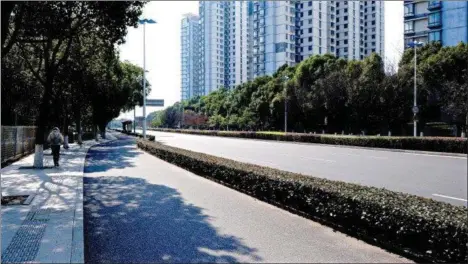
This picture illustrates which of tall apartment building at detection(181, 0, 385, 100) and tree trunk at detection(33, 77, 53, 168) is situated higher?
tall apartment building at detection(181, 0, 385, 100)

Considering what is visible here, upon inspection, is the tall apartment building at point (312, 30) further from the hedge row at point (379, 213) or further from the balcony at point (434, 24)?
the hedge row at point (379, 213)

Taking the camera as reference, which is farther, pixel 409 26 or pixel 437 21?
pixel 409 26

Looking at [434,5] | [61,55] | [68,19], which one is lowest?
[68,19]

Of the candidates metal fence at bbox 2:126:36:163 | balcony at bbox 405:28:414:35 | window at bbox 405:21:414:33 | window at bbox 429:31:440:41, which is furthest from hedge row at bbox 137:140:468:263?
window at bbox 405:21:414:33

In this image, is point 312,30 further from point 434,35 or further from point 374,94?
point 374,94

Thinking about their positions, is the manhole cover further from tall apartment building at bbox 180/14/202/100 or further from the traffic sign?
tall apartment building at bbox 180/14/202/100

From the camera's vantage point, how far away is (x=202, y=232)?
6945mm

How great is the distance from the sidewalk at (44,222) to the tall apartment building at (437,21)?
2517 inches

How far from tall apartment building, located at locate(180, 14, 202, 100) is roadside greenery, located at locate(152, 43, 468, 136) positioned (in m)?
86.2

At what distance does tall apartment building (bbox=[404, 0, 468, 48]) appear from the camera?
6366 cm

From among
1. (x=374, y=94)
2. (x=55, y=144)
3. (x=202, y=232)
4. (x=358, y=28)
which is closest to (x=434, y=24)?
(x=374, y=94)

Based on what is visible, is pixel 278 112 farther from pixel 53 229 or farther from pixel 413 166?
pixel 53 229

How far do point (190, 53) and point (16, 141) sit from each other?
126184mm

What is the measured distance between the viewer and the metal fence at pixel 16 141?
1958 centimetres
